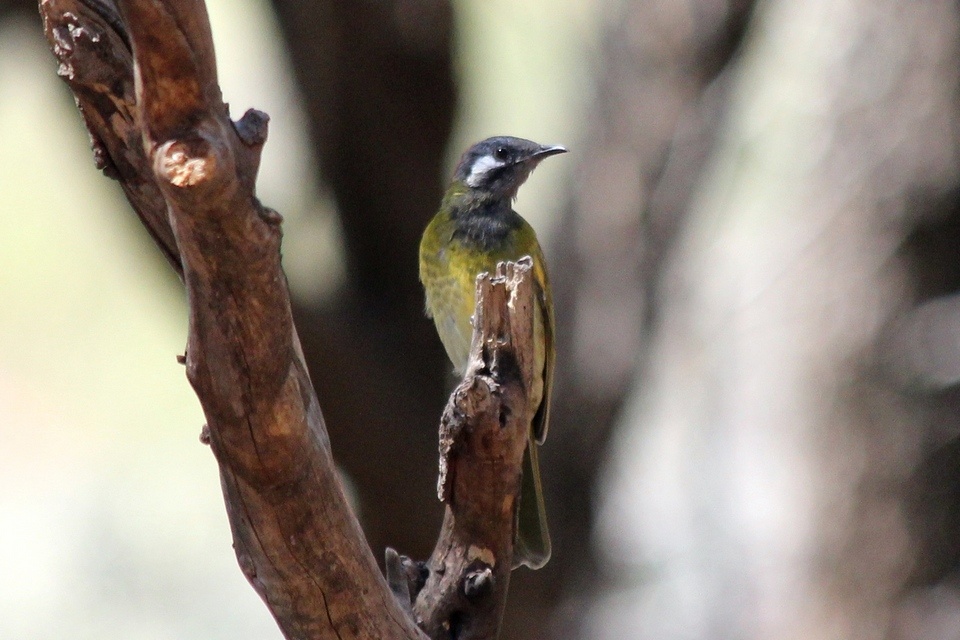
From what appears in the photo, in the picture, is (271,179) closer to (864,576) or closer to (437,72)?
(437,72)

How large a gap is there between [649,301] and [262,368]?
431 centimetres

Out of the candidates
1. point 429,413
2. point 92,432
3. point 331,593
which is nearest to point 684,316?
point 429,413

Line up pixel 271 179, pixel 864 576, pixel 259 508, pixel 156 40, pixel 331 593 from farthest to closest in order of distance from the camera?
pixel 271 179
pixel 864 576
pixel 331 593
pixel 259 508
pixel 156 40

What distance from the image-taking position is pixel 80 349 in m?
8.95

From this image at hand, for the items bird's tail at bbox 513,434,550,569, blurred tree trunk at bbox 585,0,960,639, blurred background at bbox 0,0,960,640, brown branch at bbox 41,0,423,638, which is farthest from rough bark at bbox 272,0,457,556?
brown branch at bbox 41,0,423,638

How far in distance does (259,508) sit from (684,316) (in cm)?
440

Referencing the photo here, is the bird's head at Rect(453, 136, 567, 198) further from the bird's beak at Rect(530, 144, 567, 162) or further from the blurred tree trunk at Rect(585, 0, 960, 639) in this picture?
the blurred tree trunk at Rect(585, 0, 960, 639)

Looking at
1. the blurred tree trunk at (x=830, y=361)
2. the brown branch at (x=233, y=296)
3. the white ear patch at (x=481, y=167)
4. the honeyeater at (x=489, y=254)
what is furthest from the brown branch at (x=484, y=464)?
the blurred tree trunk at (x=830, y=361)

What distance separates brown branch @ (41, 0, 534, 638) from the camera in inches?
77.5

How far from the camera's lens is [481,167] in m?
5.03

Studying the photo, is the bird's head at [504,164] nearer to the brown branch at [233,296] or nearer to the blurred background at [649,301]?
the blurred background at [649,301]

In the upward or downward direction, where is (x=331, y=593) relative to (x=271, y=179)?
downward

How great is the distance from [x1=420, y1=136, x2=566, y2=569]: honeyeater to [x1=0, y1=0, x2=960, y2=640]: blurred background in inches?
27.9

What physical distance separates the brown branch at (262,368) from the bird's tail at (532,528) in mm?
867
